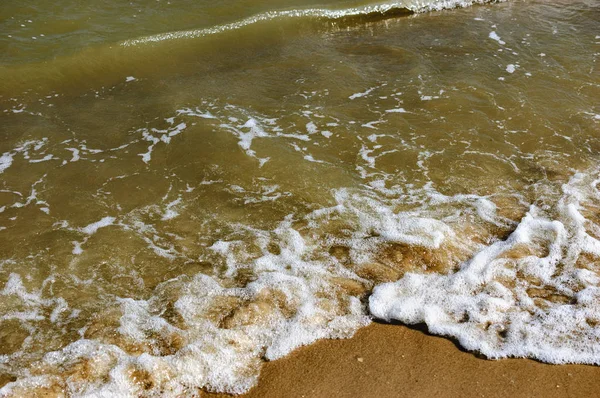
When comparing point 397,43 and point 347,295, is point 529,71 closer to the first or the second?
point 397,43

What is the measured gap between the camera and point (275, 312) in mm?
3639

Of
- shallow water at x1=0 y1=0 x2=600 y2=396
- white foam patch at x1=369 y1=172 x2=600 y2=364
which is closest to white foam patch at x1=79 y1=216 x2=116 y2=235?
shallow water at x1=0 y1=0 x2=600 y2=396

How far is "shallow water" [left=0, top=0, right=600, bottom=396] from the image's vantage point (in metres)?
3.46

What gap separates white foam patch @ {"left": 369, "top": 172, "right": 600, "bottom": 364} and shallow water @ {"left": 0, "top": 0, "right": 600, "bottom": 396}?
0.02m

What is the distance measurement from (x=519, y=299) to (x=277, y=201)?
7.76ft

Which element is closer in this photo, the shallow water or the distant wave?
the shallow water

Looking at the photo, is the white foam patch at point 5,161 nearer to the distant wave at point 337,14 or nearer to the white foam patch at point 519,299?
the distant wave at point 337,14

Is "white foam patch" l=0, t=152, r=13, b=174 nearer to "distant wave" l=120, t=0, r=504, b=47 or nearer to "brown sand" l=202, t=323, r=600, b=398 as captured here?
"distant wave" l=120, t=0, r=504, b=47

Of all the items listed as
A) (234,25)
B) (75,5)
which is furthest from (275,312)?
(75,5)

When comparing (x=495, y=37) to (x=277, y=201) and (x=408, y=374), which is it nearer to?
(x=277, y=201)

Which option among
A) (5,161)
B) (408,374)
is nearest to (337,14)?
(5,161)

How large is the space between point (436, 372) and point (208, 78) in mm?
5891

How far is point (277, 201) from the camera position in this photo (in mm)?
4875

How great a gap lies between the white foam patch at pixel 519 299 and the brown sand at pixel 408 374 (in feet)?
0.36
